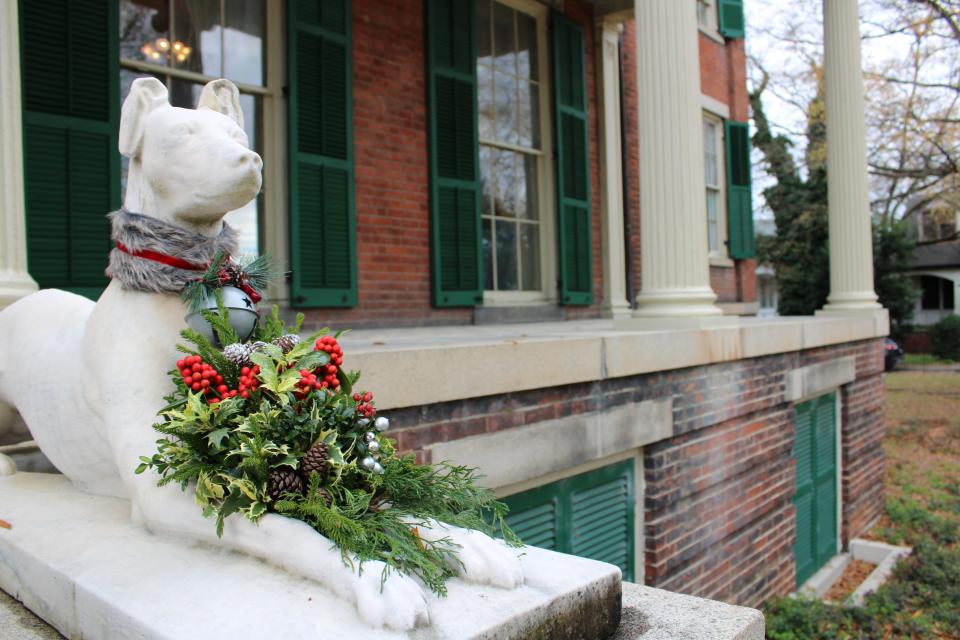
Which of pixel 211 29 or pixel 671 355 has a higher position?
pixel 211 29

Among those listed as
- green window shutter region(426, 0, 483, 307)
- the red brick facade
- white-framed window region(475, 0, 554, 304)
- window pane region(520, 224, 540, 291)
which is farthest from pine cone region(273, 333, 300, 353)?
window pane region(520, 224, 540, 291)

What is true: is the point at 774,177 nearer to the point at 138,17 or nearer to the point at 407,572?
the point at 138,17

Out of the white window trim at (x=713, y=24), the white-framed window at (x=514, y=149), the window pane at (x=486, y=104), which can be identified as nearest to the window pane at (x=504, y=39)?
the white-framed window at (x=514, y=149)

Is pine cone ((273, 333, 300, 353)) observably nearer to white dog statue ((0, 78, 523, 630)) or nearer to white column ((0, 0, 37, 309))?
white dog statue ((0, 78, 523, 630))

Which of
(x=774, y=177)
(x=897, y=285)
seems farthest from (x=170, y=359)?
(x=774, y=177)

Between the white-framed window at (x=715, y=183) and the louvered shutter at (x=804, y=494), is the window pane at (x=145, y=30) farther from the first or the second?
the white-framed window at (x=715, y=183)

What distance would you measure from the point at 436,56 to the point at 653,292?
133 inches

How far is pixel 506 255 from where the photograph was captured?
8414 millimetres

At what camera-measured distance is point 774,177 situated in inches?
1013

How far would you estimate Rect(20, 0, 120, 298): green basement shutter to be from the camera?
463 centimetres

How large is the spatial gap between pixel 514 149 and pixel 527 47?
4.16ft

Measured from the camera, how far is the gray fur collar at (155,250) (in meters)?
1.94

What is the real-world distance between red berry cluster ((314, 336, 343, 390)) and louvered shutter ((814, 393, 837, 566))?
6.49 meters

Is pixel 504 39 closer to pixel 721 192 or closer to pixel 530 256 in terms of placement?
pixel 530 256
